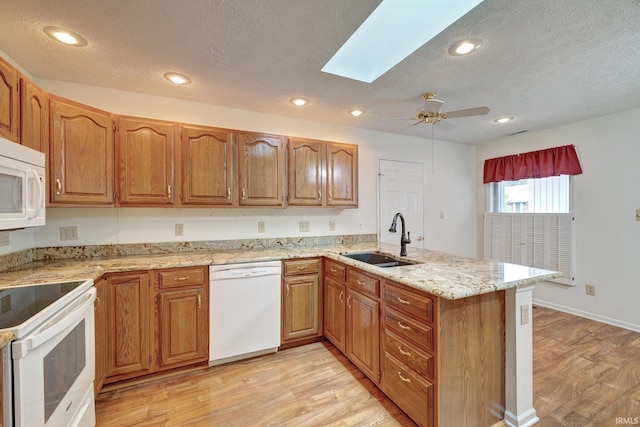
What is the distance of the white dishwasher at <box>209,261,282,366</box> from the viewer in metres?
2.25

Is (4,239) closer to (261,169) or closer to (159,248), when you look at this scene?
(159,248)

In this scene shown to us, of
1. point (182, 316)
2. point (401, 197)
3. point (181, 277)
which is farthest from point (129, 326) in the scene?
point (401, 197)

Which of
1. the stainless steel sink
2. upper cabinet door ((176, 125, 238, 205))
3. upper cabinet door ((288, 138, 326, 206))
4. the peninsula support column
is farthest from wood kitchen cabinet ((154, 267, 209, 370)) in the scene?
the peninsula support column

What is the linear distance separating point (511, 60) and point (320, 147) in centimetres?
175

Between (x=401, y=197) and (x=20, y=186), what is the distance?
3663 mm

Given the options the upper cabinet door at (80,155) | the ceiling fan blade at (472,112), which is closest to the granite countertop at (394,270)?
the upper cabinet door at (80,155)

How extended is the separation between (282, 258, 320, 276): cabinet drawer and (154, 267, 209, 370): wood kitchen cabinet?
0.70m

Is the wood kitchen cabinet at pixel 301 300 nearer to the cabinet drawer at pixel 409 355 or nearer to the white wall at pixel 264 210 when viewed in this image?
the white wall at pixel 264 210

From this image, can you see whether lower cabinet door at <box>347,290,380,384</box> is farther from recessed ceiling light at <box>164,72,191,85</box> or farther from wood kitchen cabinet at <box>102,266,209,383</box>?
recessed ceiling light at <box>164,72,191,85</box>

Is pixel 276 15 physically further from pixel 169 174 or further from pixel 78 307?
pixel 78 307

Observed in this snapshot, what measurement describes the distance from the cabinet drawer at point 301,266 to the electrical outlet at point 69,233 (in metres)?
1.82

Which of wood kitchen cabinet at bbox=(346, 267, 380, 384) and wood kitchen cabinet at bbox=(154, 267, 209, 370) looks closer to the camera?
wood kitchen cabinet at bbox=(346, 267, 380, 384)

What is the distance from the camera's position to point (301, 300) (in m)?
2.58

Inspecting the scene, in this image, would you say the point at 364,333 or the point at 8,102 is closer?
the point at 8,102
